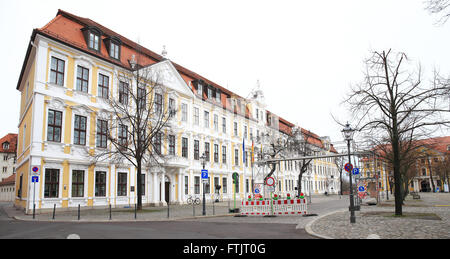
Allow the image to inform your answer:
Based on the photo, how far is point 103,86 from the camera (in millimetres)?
28812

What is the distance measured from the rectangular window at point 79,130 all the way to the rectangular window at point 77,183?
7.48 ft

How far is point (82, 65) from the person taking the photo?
2702 centimetres

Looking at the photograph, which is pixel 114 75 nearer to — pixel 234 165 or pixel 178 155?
pixel 178 155

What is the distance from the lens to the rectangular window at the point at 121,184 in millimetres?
29062

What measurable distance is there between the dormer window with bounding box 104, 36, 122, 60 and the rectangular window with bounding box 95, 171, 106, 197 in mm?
10292

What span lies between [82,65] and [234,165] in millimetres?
25203

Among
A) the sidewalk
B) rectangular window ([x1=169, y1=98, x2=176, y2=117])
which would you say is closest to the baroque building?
rectangular window ([x1=169, y1=98, x2=176, y2=117])

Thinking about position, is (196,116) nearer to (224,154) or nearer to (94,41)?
(224,154)

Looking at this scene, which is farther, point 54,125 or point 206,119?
point 206,119

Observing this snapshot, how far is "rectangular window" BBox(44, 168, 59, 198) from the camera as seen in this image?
78.2ft

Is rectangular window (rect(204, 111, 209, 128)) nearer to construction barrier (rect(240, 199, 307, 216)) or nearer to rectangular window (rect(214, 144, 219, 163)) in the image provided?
rectangular window (rect(214, 144, 219, 163))

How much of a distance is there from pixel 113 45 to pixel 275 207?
20392mm

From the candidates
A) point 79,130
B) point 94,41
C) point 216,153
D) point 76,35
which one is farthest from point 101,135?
point 216,153
